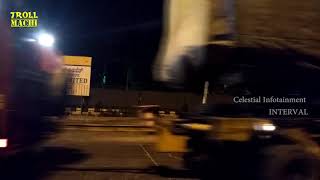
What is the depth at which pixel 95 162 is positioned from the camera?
11.3 metres

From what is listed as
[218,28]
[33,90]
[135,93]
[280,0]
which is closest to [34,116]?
[33,90]

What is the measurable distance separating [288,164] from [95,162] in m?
4.93

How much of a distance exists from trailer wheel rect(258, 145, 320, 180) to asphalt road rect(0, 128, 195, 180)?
2.46 meters

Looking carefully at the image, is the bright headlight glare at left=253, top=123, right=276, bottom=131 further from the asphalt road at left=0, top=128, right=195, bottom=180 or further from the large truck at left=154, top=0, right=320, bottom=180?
the asphalt road at left=0, top=128, right=195, bottom=180

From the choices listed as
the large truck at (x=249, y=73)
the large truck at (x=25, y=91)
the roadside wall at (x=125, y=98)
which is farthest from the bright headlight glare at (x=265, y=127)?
the roadside wall at (x=125, y=98)

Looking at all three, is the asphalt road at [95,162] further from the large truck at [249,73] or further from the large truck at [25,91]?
the large truck at [249,73]

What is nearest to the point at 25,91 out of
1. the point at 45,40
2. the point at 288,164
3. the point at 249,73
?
the point at 45,40

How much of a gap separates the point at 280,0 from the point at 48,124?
4461 mm

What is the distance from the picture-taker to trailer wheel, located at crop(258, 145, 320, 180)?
23.3 ft

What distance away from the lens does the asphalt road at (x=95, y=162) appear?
9.41 m

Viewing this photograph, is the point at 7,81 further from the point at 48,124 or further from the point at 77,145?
the point at 77,145

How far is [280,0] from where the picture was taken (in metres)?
6.32

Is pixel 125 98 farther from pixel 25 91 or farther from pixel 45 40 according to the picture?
pixel 25 91

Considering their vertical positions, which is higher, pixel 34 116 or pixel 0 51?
pixel 0 51
